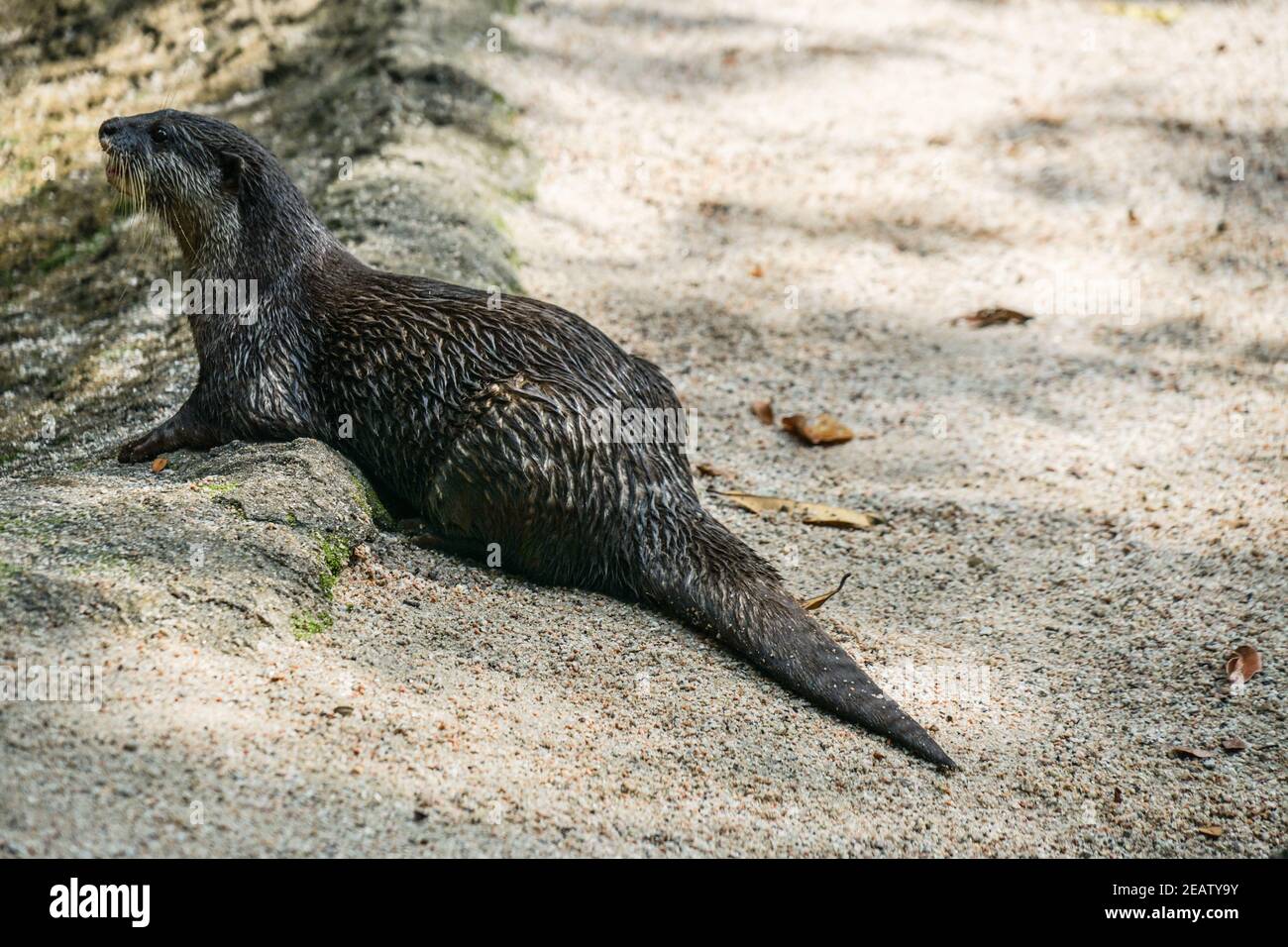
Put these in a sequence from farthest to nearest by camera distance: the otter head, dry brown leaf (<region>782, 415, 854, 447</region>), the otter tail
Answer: dry brown leaf (<region>782, 415, 854, 447</region>) → the otter head → the otter tail

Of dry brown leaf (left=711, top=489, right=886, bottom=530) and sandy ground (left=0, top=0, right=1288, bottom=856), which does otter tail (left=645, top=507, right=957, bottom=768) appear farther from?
dry brown leaf (left=711, top=489, right=886, bottom=530)

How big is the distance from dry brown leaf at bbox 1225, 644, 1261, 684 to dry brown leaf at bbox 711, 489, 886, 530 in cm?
114

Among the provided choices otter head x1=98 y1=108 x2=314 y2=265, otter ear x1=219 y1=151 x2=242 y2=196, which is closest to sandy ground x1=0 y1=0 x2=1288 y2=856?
otter head x1=98 y1=108 x2=314 y2=265

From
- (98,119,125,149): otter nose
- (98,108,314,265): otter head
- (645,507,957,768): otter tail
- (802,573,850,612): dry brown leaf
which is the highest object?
(98,119,125,149): otter nose

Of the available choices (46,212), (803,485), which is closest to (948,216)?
(803,485)

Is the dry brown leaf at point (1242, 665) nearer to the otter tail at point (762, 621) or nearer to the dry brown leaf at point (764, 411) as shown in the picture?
the otter tail at point (762, 621)

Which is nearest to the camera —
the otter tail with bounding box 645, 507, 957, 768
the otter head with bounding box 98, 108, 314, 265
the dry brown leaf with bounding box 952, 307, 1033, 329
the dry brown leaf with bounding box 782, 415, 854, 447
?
the otter tail with bounding box 645, 507, 957, 768

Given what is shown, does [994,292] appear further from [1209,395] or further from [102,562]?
[102,562]

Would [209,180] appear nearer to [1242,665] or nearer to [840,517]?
[840,517]

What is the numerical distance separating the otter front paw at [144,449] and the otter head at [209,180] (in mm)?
573

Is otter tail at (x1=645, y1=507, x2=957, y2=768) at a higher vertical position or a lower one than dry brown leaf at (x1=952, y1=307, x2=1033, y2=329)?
lower

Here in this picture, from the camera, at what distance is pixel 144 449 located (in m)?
3.59

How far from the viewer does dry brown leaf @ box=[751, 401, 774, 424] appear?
15.3 feet

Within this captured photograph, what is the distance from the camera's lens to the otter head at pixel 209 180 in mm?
3748
